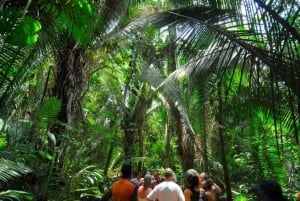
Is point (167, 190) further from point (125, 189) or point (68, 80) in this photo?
point (68, 80)

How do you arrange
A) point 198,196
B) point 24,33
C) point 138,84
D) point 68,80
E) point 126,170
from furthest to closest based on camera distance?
point 138,84, point 68,80, point 126,170, point 198,196, point 24,33

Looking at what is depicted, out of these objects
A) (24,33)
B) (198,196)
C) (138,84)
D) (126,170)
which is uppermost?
(138,84)

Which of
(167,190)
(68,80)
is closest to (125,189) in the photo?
(167,190)

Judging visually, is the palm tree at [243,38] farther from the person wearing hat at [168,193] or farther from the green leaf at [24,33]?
the green leaf at [24,33]

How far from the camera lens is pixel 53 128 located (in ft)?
25.1

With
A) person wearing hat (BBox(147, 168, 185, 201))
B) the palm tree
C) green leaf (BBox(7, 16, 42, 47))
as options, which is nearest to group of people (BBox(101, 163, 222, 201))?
person wearing hat (BBox(147, 168, 185, 201))

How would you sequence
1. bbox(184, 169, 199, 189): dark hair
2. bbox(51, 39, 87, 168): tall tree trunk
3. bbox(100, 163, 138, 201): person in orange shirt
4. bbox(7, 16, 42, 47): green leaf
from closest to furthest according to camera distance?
bbox(7, 16, 42, 47): green leaf
bbox(184, 169, 199, 189): dark hair
bbox(100, 163, 138, 201): person in orange shirt
bbox(51, 39, 87, 168): tall tree trunk

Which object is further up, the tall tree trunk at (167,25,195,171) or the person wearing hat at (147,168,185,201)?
the tall tree trunk at (167,25,195,171)

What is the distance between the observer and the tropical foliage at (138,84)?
12.1ft

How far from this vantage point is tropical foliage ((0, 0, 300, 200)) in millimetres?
3699

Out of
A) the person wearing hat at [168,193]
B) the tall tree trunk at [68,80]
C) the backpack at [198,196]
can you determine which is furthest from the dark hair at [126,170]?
the tall tree trunk at [68,80]

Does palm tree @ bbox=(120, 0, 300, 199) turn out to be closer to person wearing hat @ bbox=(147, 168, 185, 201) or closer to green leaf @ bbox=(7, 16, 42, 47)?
person wearing hat @ bbox=(147, 168, 185, 201)

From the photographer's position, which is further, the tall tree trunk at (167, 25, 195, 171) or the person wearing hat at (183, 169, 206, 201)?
the tall tree trunk at (167, 25, 195, 171)

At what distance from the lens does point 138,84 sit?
15406 mm
